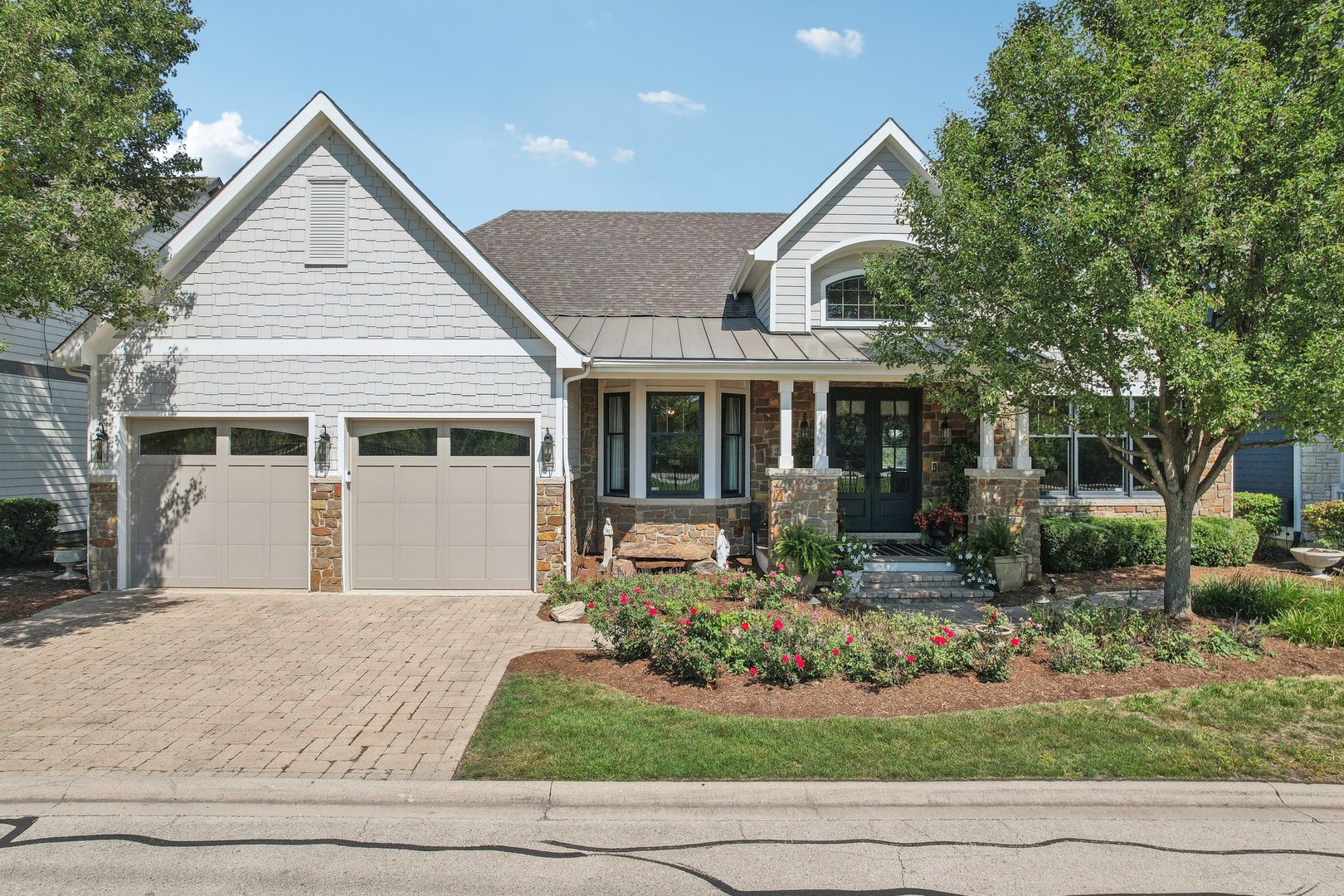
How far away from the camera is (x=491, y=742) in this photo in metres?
5.79

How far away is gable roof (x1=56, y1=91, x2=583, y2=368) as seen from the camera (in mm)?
10695

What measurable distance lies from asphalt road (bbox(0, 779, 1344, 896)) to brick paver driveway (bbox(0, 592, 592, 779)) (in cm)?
54

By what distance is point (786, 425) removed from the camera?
464 inches

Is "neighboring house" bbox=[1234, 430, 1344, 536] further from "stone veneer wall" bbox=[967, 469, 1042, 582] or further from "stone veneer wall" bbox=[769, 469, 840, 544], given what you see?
"stone veneer wall" bbox=[769, 469, 840, 544]

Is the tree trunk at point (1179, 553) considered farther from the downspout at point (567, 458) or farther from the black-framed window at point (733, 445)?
the downspout at point (567, 458)

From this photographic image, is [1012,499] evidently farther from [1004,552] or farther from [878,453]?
[878,453]

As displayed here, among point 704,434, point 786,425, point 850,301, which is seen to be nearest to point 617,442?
point 704,434

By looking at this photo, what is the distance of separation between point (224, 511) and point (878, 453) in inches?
415

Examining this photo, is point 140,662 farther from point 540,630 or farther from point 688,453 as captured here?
point 688,453

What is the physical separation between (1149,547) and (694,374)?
7.94m

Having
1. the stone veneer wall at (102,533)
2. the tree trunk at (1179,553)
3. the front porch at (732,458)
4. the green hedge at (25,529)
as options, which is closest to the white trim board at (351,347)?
the front porch at (732,458)

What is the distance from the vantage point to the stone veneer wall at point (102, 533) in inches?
444

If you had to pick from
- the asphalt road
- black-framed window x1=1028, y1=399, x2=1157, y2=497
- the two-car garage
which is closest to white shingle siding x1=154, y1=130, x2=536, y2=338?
the two-car garage

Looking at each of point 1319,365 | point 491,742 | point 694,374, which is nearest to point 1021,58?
point 1319,365
